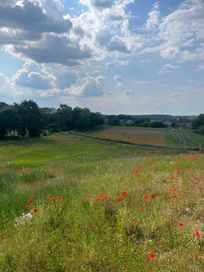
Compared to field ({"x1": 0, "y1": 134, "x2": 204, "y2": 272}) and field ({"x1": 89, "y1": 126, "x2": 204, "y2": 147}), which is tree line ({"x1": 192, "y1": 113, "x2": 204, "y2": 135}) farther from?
field ({"x1": 0, "y1": 134, "x2": 204, "y2": 272})

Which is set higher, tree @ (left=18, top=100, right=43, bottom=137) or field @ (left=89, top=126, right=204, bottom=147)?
tree @ (left=18, top=100, right=43, bottom=137)

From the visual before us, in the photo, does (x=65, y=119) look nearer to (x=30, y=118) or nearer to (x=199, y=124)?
(x=30, y=118)

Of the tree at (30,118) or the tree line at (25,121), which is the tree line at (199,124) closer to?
the tree line at (25,121)

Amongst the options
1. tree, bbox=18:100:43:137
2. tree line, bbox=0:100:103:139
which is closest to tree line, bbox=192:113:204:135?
tree line, bbox=0:100:103:139

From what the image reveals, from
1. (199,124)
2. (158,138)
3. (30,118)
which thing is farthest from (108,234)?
(199,124)

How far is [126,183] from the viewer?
6.96m

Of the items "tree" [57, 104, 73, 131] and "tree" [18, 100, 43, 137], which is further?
"tree" [57, 104, 73, 131]

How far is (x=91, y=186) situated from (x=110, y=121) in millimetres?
101585

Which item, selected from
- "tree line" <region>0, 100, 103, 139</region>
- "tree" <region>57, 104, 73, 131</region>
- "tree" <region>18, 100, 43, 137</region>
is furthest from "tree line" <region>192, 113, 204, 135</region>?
"tree" <region>18, 100, 43, 137</region>

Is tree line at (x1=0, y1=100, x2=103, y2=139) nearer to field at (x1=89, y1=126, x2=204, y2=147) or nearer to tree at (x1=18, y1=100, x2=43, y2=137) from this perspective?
tree at (x1=18, y1=100, x2=43, y2=137)

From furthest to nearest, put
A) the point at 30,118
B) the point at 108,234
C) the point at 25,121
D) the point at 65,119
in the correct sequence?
the point at 65,119 < the point at 30,118 < the point at 25,121 < the point at 108,234

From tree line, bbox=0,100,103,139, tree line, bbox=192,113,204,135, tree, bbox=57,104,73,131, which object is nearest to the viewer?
tree line, bbox=0,100,103,139

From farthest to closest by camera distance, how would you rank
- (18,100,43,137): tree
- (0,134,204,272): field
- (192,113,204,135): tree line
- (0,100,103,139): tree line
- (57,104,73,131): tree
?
(57,104,73,131): tree
(192,113,204,135): tree line
(18,100,43,137): tree
(0,100,103,139): tree line
(0,134,204,272): field

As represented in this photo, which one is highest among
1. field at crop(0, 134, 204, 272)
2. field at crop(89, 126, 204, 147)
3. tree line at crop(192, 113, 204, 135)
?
tree line at crop(192, 113, 204, 135)
